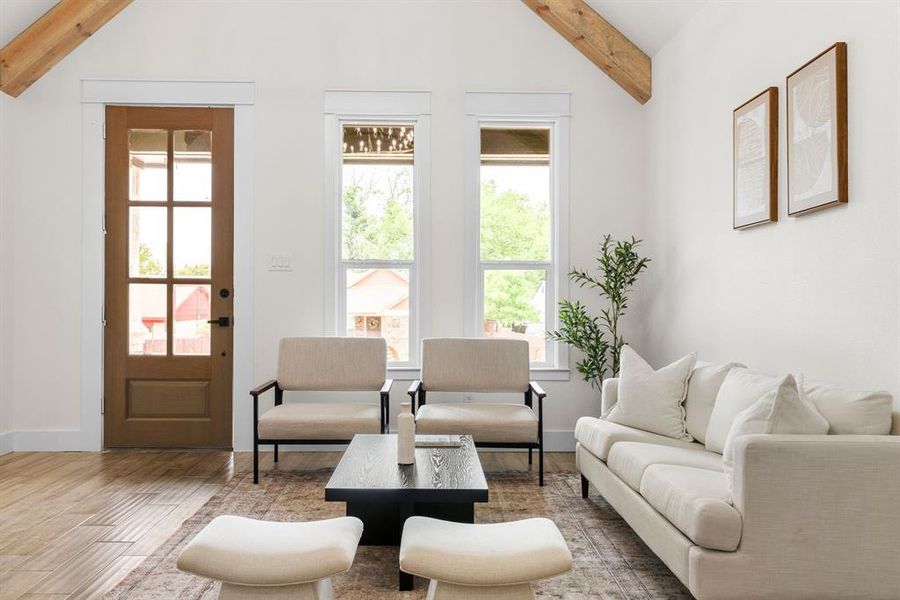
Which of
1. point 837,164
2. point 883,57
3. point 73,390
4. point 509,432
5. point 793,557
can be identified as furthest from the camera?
point 73,390

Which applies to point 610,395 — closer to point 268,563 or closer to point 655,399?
point 655,399

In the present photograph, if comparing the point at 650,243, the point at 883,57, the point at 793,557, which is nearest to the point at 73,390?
the point at 650,243

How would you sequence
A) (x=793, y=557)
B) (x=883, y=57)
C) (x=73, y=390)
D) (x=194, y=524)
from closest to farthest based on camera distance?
(x=793, y=557), (x=883, y=57), (x=194, y=524), (x=73, y=390)

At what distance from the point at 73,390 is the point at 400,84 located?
3.39 m

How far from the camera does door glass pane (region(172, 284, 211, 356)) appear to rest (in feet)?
16.6

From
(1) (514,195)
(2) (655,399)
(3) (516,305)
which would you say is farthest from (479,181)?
(2) (655,399)

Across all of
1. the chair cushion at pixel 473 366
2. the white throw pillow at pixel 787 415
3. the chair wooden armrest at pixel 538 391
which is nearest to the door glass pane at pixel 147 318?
the chair cushion at pixel 473 366

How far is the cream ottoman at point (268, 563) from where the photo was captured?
2.05m

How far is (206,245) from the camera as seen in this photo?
5.10m

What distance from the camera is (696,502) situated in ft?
7.41

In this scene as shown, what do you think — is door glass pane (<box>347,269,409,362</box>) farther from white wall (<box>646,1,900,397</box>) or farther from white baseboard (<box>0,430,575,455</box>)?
white wall (<box>646,1,900,397</box>)

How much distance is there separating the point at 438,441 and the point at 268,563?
148cm

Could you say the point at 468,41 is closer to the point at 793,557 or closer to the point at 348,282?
the point at 348,282

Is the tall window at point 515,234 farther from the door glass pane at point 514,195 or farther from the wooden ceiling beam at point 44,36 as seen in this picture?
the wooden ceiling beam at point 44,36
